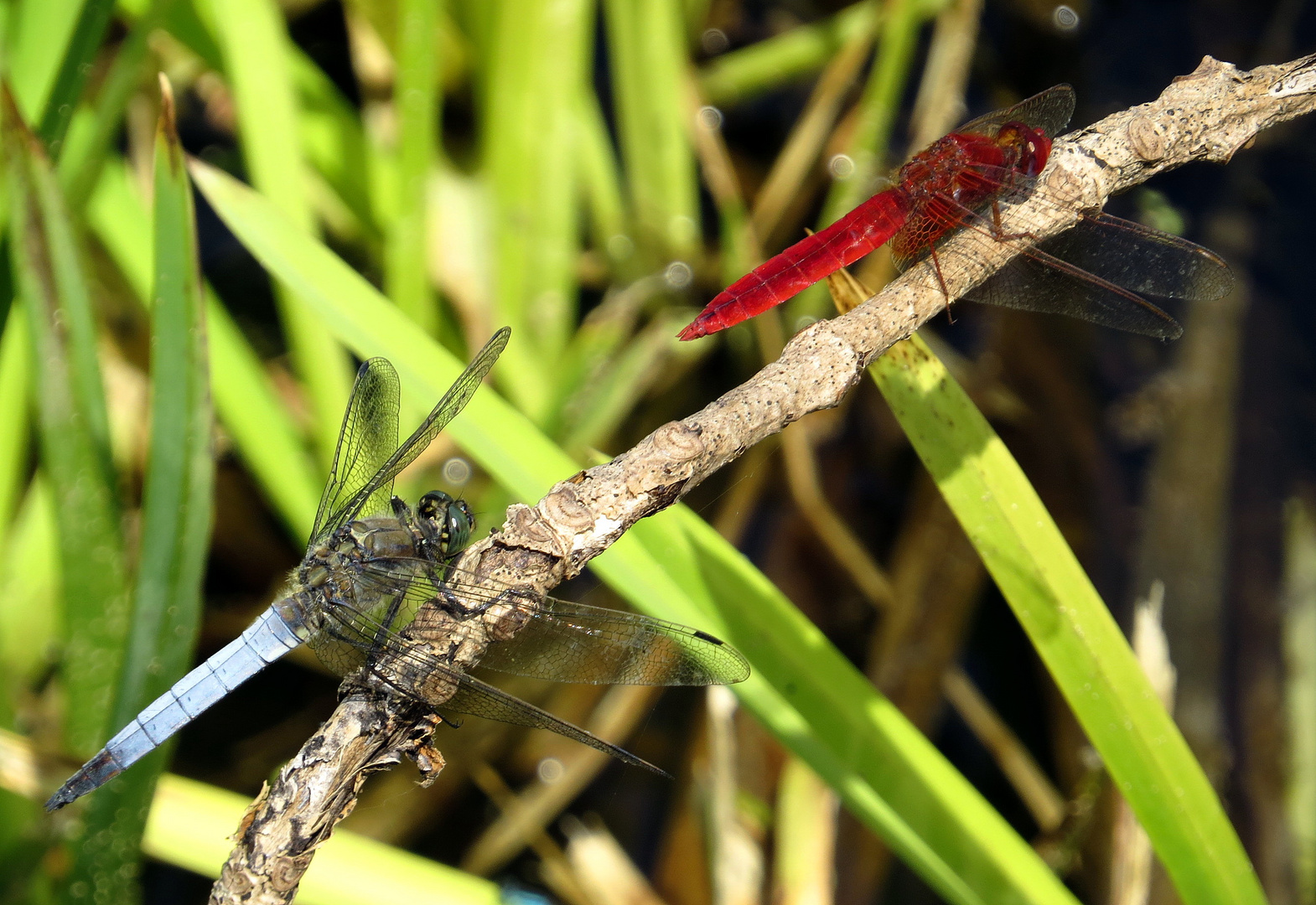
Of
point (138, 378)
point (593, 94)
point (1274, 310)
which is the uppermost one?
point (593, 94)

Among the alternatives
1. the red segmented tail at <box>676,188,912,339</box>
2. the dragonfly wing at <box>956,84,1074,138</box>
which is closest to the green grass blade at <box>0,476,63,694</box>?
the red segmented tail at <box>676,188,912,339</box>

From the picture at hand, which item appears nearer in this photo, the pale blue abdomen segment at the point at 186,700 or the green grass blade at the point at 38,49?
the pale blue abdomen segment at the point at 186,700

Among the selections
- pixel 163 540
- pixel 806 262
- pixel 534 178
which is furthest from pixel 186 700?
pixel 534 178

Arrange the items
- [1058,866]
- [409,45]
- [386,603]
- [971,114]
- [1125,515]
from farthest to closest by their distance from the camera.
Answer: [971,114]
[1125,515]
[409,45]
[1058,866]
[386,603]

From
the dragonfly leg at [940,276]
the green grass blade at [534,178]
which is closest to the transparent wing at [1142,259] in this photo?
the dragonfly leg at [940,276]

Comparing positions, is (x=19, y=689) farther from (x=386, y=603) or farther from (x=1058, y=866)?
(x=1058, y=866)

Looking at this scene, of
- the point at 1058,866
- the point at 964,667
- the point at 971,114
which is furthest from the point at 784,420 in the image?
the point at 971,114

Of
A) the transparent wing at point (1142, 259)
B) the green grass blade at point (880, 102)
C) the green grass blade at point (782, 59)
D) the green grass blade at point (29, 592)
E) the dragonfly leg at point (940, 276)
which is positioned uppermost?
the green grass blade at point (782, 59)

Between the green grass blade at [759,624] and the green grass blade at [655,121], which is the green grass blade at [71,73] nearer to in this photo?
the green grass blade at [759,624]
